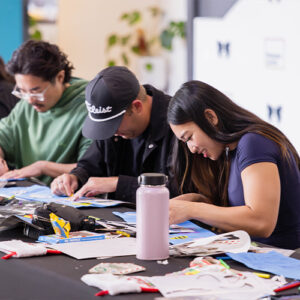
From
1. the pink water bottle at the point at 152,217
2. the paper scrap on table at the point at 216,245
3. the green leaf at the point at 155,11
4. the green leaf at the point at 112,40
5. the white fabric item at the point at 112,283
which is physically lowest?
the paper scrap on table at the point at 216,245

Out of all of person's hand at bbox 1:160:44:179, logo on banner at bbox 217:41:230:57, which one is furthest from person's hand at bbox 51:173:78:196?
logo on banner at bbox 217:41:230:57

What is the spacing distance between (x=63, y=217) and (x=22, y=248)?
26 centimetres

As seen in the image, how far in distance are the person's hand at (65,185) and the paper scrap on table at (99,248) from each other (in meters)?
0.79

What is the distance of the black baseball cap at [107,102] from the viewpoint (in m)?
2.32

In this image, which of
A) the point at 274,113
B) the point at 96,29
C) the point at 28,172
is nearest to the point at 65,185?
the point at 28,172

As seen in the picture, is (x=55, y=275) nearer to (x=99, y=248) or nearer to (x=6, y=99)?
(x=99, y=248)

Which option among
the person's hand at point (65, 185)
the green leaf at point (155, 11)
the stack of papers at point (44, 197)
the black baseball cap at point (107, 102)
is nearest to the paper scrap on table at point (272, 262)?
the stack of papers at point (44, 197)

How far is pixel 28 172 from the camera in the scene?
2914mm

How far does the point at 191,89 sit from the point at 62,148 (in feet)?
4.17

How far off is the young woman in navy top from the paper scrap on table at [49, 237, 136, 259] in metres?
0.23

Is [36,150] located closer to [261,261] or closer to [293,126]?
[293,126]

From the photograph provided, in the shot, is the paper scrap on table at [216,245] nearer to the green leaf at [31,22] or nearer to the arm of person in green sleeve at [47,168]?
the arm of person in green sleeve at [47,168]

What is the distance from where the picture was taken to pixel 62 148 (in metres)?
3.16

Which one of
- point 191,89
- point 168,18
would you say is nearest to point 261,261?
point 191,89
